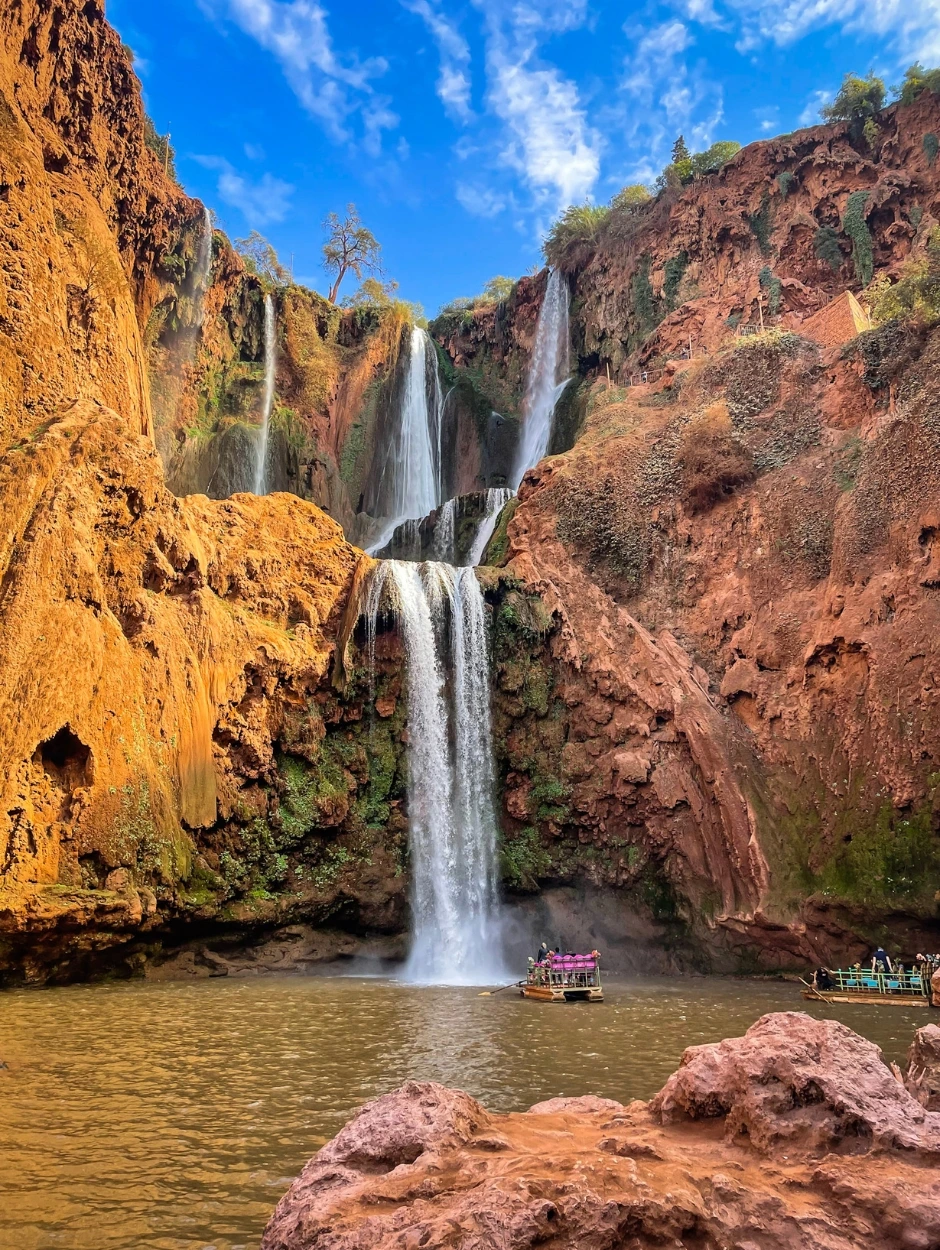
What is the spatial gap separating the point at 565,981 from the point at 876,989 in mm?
6364

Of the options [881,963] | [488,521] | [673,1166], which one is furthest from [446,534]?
[673,1166]

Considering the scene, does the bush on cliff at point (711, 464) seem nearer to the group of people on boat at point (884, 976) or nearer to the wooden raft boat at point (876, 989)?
the group of people on boat at point (884, 976)

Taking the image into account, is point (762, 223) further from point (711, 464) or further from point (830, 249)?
point (711, 464)

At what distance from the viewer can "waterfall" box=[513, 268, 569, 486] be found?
40562mm

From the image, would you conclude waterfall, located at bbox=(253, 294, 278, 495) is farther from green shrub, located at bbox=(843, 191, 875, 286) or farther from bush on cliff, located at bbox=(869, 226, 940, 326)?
green shrub, located at bbox=(843, 191, 875, 286)

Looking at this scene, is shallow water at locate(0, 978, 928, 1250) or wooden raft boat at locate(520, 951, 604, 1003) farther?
wooden raft boat at locate(520, 951, 604, 1003)

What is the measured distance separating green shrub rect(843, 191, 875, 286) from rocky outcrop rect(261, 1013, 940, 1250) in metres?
35.6

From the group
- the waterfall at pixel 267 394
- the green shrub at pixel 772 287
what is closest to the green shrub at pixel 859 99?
the green shrub at pixel 772 287

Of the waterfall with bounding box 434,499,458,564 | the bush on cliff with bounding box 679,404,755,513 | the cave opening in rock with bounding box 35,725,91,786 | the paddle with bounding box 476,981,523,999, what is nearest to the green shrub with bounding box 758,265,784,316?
the bush on cliff with bounding box 679,404,755,513

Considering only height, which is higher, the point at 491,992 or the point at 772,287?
the point at 772,287

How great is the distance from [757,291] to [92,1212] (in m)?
36.9

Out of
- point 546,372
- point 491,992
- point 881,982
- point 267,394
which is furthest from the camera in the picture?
point 546,372

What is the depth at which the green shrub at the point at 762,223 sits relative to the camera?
34.9m

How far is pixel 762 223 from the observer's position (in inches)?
1387
